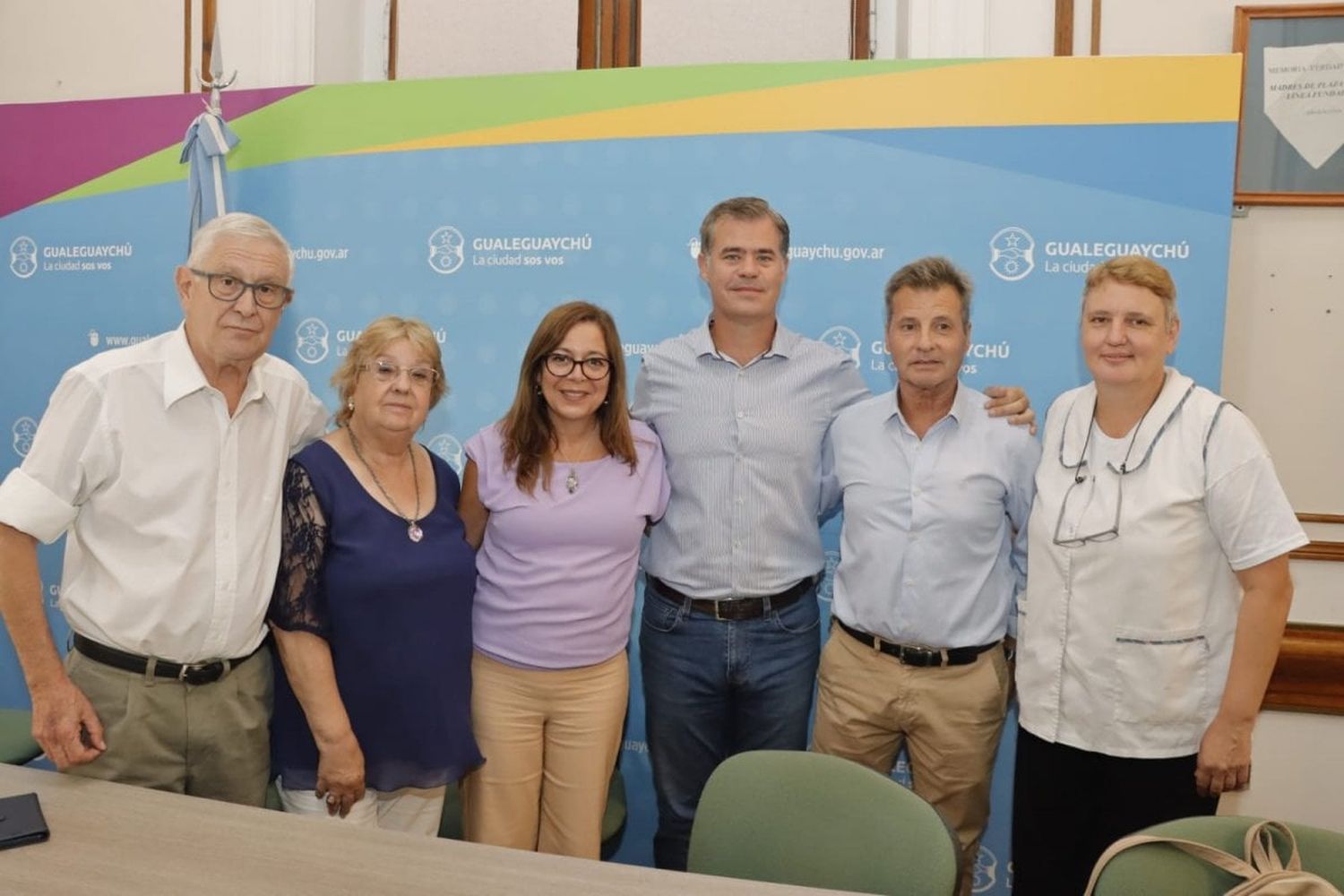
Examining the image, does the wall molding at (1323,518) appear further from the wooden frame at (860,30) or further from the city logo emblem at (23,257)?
the city logo emblem at (23,257)

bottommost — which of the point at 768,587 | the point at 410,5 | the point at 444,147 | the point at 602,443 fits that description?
the point at 768,587

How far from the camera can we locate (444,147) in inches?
134

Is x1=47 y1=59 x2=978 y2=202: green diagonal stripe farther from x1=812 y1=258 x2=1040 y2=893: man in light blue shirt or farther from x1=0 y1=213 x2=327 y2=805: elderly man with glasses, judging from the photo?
x1=0 y1=213 x2=327 y2=805: elderly man with glasses

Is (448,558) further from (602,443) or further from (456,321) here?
(456,321)

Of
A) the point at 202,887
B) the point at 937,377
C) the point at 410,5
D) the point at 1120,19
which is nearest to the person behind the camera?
the point at 202,887

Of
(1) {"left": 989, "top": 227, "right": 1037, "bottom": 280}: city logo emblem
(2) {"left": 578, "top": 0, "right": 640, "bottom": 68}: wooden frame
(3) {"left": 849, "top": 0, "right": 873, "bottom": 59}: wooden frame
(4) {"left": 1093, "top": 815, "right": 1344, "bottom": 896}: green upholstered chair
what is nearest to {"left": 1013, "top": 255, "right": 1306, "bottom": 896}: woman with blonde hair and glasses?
(4) {"left": 1093, "top": 815, "right": 1344, "bottom": 896}: green upholstered chair

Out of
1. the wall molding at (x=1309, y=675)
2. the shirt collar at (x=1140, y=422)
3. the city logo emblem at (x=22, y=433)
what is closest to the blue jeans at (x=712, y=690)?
the shirt collar at (x=1140, y=422)

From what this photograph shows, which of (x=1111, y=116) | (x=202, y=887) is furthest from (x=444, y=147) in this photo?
(x=202, y=887)

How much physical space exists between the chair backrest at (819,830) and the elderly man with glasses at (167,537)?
1055 mm

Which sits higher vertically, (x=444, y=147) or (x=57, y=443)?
(x=444, y=147)

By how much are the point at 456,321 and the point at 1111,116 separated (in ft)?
7.28

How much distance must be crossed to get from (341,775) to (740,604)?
3.39 feet

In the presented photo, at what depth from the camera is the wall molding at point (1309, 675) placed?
3090 mm

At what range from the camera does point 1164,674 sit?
2.02 m
